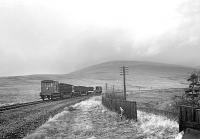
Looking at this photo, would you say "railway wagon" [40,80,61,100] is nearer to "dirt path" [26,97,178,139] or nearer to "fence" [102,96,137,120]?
"fence" [102,96,137,120]

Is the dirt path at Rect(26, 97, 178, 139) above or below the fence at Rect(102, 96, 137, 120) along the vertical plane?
below

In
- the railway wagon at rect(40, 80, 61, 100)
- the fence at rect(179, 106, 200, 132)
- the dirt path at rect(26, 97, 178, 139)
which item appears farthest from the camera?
the railway wagon at rect(40, 80, 61, 100)

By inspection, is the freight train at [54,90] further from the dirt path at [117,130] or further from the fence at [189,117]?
the fence at [189,117]

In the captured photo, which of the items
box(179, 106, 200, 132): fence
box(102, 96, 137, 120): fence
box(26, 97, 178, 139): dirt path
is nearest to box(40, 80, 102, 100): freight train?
box(102, 96, 137, 120): fence

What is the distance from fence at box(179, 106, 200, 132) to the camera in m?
11.0

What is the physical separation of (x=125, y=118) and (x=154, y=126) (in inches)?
220

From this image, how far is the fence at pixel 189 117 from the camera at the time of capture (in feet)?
36.2

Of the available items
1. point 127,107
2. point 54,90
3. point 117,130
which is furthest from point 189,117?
point 54,90

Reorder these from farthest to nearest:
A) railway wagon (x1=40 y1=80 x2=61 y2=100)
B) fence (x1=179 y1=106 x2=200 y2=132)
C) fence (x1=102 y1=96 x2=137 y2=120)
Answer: railway wagon (x1=40 y1=80 x2=61 y2=100)
fence (x1=102 y1=96 x2=137 y2=120)
fence (x1=179 y1=106 x2=200 y2=132)

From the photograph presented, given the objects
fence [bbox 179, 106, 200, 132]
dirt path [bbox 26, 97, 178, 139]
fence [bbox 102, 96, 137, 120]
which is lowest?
dirt path [bbox 26, 97, 178, 139]

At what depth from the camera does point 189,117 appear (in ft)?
38.1

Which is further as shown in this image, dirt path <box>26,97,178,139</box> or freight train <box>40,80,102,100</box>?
freight train <box>40,80,102,100</box>

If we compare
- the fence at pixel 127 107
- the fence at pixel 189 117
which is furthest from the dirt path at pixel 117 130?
the fence at pixel 189 117

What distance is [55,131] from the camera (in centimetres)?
1620
